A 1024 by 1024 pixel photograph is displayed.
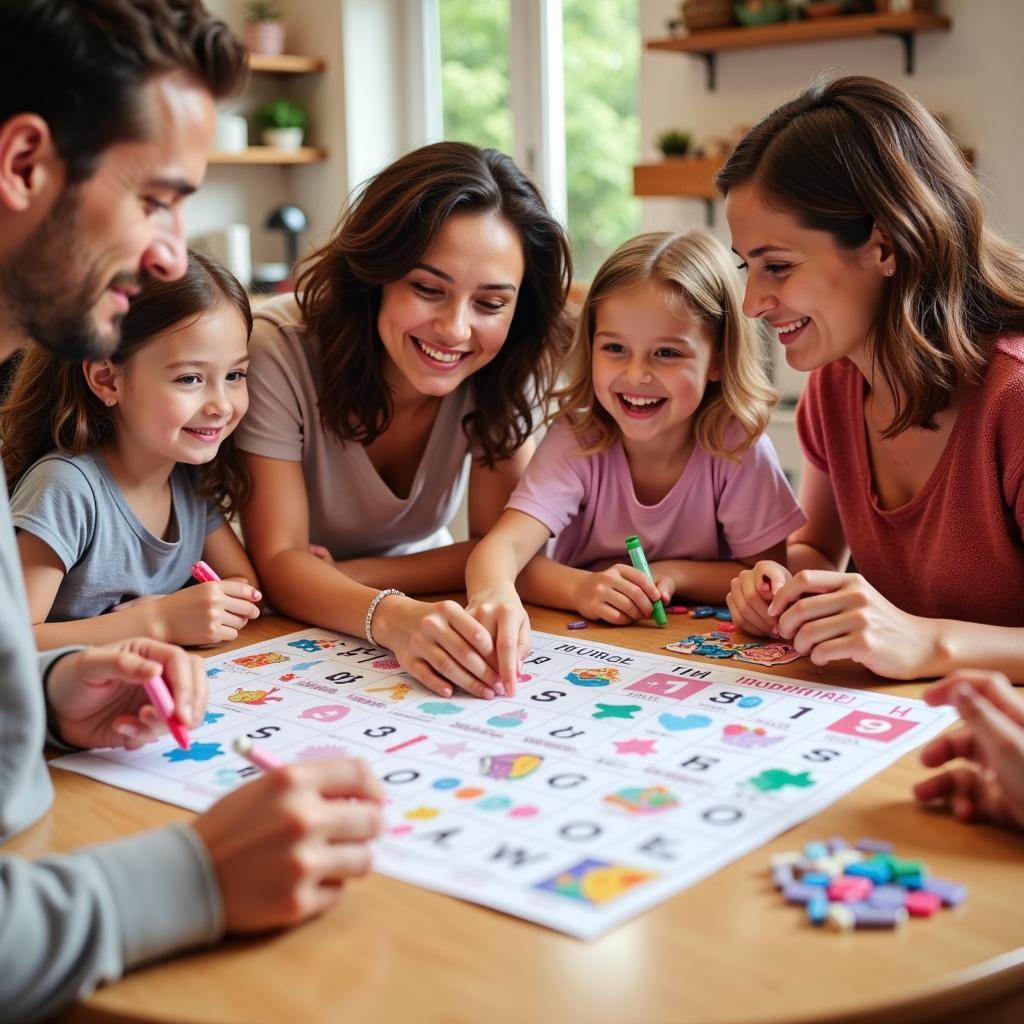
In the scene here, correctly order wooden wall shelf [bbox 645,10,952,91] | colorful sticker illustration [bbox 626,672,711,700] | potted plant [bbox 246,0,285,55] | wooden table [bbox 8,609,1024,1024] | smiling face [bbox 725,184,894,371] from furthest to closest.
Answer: potted plant [bbox 246,0,285,55], wooden wall shelf [bbox 645,10,952,91], smiling face [bbox 725,184,894,371], colorful sticker illustration [bbox 626,672,711,700], wooden table [bbox 8,609,1024,1024]

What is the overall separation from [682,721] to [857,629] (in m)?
0.24

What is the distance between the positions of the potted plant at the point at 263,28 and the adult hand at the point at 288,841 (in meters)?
4.07

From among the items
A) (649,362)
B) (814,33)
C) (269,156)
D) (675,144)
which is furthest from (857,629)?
(269,156)

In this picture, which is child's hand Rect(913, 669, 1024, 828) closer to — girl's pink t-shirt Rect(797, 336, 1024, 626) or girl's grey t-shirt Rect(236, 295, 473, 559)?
girl's pink t-shirt Rect(797, 336, 1024, 626)

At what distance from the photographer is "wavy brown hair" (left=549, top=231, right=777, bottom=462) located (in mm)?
1798

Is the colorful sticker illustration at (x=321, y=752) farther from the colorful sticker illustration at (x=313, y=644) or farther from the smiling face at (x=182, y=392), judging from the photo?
the smiling face at (x=182, y=392)

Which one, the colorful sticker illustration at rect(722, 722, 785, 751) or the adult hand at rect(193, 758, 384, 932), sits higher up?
the adult hand at rect(193, 758, 384, 932)

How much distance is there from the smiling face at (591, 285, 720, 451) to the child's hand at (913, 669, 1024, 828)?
81 centimetres

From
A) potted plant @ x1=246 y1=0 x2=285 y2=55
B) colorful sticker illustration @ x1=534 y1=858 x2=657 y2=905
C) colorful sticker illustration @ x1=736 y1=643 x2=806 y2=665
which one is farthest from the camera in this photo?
potted plant @ x1=246 y1=0 x2=285 y2=55

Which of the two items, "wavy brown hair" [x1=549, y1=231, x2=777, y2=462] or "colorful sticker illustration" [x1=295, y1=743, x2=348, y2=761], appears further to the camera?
"wavy brown hair" [x1=549, y1=231, x2=777, y2=462]

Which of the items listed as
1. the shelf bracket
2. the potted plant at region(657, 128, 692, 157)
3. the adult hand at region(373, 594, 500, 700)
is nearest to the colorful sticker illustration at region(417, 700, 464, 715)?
A: the adult hand at region(373, 594, 500, 700)

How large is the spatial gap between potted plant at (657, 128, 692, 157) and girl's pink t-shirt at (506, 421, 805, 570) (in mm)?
1932

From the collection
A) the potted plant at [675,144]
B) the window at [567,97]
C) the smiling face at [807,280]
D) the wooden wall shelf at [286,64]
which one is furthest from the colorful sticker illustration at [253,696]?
the wooden wall shelf at [286,64]

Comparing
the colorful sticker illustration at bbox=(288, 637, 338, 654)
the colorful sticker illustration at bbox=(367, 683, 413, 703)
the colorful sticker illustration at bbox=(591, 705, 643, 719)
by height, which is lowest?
the colorful sticker illustration at bbox=(288, 637, 338, 654)
